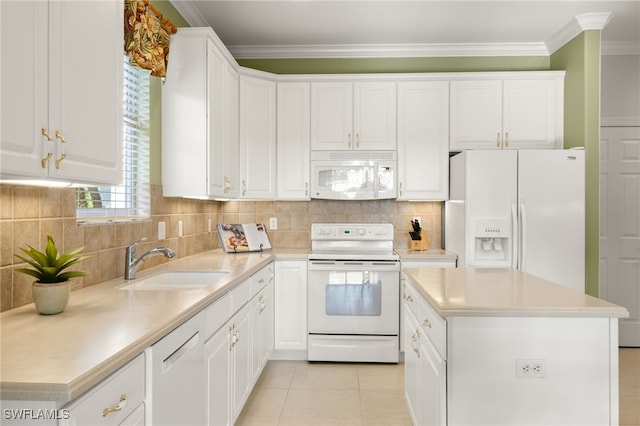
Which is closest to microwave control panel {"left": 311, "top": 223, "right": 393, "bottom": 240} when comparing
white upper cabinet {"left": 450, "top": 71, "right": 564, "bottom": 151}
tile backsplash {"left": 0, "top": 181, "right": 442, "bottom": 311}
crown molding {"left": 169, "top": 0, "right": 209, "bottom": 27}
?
tile backsplash {"left": 0, "top": 181, "right": 442, "bottom": 311}

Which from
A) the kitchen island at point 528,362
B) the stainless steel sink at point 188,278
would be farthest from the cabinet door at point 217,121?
the kitchen island at point 528,362

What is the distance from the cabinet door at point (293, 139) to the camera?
3.69 m

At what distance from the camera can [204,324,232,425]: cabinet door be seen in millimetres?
1784

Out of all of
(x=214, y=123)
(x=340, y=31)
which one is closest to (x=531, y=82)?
(x=340, y=31)

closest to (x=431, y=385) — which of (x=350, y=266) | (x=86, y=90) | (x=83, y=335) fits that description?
(x=83, y=335)

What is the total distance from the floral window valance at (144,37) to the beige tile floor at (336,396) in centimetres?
218

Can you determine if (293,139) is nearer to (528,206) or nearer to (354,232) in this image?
(354,232)

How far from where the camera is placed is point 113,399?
Result: 102cm

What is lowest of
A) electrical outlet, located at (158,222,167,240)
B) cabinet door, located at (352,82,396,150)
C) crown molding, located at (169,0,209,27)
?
electrical outlet, located at (158,222,167,240)

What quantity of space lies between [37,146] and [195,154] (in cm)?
159

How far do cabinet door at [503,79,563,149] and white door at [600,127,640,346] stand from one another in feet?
2.35

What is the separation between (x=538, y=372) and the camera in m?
1.52

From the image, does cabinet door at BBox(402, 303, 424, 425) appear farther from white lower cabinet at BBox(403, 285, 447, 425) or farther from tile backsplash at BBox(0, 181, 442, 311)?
tile backsplash at BBox(0, 181, 442, 311)

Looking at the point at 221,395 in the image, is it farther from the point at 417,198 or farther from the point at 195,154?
the point at 417,198
